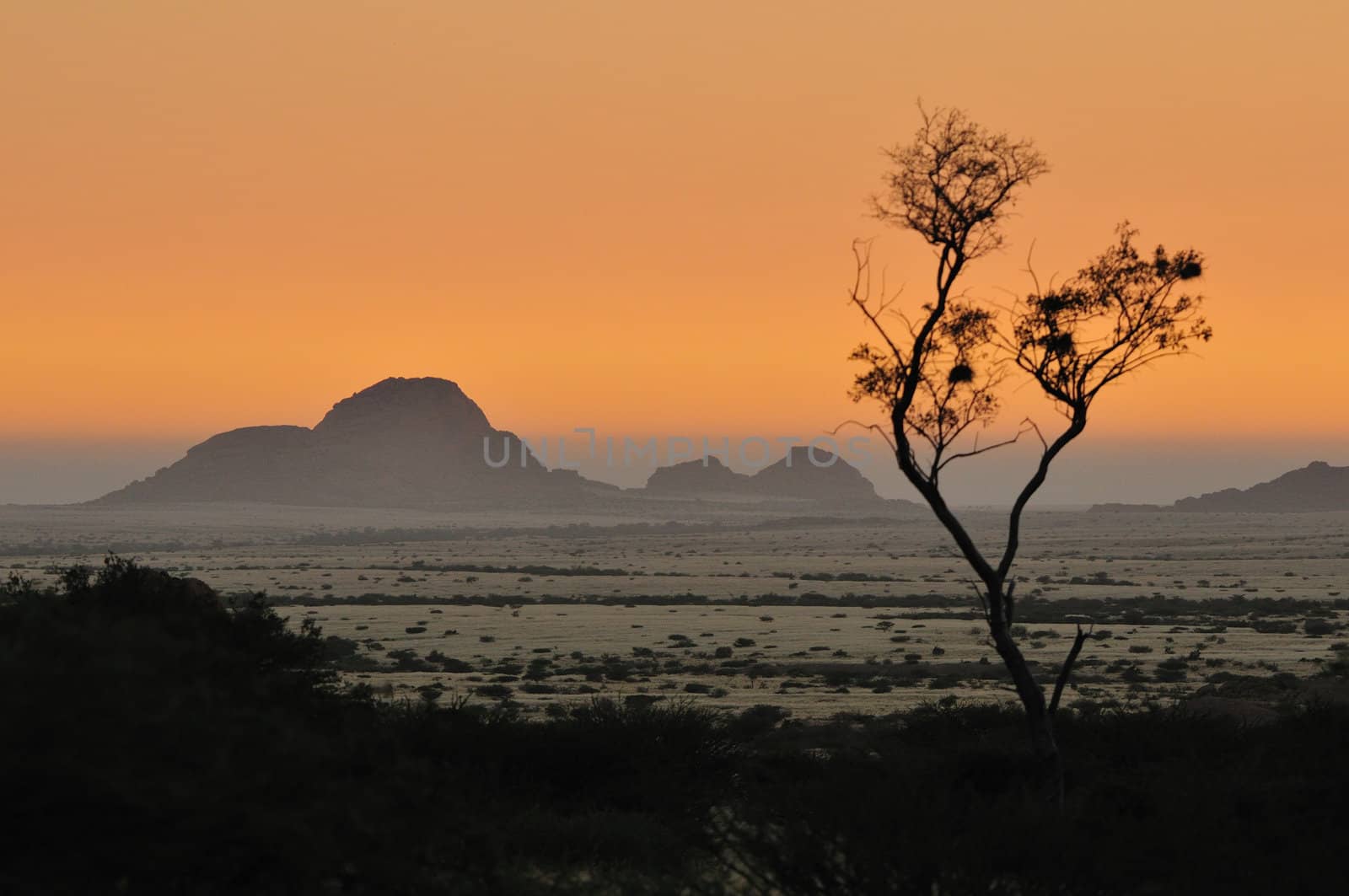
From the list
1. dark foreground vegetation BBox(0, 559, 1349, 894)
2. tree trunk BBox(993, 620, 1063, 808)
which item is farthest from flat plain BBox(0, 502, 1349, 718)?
tree trunk BBox(993, 620, 1063, 808)

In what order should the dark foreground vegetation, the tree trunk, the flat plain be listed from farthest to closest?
the flat plain < the tree trunk < the dark foreground vegetation

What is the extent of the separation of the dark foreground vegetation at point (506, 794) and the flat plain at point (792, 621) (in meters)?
7.79

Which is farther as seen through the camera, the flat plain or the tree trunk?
the flat plain

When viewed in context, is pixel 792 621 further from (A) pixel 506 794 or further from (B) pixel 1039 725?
(A) pixel 506 794

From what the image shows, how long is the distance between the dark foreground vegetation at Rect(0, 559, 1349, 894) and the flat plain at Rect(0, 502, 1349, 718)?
7.79 m

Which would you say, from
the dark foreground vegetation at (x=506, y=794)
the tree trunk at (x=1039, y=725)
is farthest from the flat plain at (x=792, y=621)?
the tree trunk at (x=1039, y=725)

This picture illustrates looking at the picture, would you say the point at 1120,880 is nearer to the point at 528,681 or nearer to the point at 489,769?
the point at 489,769

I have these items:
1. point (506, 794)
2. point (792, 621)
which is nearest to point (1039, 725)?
point (506, 794)

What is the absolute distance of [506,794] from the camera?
→ 15.9 metres

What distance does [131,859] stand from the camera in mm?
8031

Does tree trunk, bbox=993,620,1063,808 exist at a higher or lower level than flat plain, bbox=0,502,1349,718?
higher

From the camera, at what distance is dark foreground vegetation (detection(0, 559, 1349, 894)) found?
807cm

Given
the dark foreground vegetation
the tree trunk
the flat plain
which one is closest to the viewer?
the dark foreground vegetation

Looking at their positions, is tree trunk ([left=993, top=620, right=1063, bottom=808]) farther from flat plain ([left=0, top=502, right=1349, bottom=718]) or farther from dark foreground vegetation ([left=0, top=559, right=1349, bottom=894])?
flat plain ([left=0, top=502, right=1349, bottom=718])
